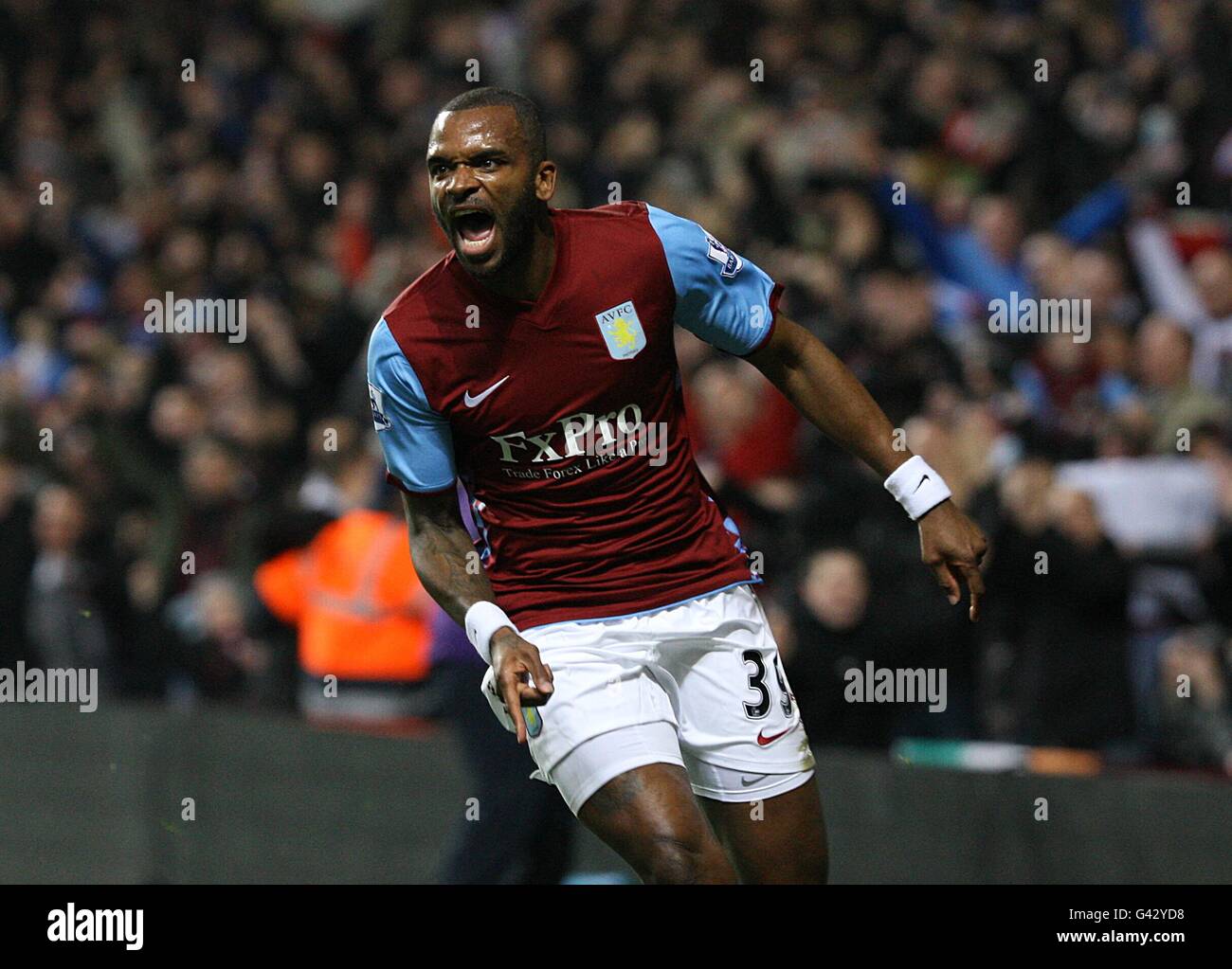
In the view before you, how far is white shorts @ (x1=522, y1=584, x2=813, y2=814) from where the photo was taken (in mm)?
4906

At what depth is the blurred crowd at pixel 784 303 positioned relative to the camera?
7.49 m

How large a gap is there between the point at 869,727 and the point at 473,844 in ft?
4.97

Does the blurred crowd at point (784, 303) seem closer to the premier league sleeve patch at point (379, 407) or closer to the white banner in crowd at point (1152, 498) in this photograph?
the white banner in crowd at point (1152, 498)

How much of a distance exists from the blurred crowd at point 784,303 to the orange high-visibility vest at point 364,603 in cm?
21

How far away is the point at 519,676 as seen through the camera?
15.0ft

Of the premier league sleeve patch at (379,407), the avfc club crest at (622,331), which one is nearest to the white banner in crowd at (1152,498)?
the avfc club crest at (622,331)

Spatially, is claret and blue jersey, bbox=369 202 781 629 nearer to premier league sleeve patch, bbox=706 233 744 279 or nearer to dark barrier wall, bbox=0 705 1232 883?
premier league sleeve patch, bbox=706 233 744 279

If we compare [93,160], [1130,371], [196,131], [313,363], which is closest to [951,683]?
[1130,371]

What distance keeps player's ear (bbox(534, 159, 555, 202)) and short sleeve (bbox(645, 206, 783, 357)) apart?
312 millimetres
